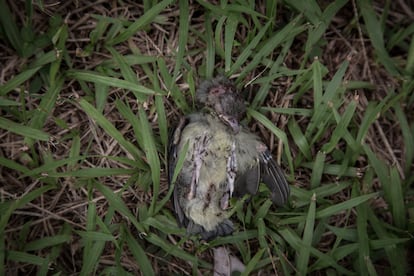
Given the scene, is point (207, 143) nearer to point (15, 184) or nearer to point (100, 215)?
point (100, 215)

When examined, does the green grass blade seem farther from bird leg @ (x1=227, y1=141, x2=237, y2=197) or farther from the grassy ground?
bird leg @ (x1=227, y1=141, x2=237, y2=197)

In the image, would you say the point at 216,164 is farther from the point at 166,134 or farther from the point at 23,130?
the point at 23,130

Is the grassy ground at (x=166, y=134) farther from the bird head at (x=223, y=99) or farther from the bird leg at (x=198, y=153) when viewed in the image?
the bird leg at (x=198, y=153)

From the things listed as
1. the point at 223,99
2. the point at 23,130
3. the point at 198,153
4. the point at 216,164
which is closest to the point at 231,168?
the point at 216,164

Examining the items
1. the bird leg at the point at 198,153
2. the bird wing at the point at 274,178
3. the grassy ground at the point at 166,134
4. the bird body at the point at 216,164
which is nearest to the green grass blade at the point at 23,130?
the grassy ground at the point at 166,134

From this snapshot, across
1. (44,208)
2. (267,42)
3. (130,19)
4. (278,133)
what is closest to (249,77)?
(267,42)

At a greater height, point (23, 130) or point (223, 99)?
point (223, 99)

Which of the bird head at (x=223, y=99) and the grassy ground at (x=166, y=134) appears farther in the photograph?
the grassy ground at (x=166, y=134)
